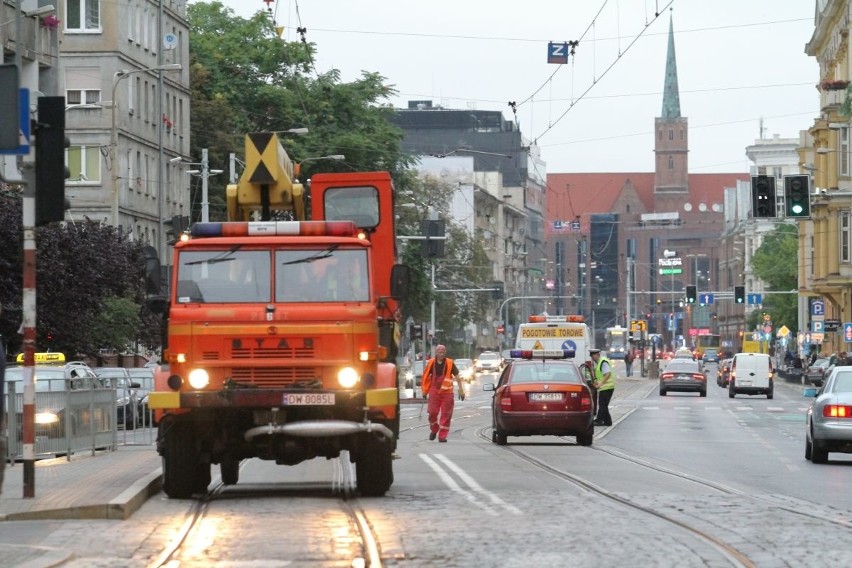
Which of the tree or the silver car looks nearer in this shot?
the silver car

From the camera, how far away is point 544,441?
34438 millimetres

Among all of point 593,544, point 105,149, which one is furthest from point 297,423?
point 105,149

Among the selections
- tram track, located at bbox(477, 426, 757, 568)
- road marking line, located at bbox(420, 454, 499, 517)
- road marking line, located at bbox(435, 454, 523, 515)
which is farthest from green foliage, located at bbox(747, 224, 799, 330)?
tram track, located at bbox(477, 426, 757, 568)

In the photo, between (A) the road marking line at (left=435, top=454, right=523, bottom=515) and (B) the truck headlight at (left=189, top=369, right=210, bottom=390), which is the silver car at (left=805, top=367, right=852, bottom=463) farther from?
(B) the truck headlight at (left=189, top=369, right=210, bottom=390)

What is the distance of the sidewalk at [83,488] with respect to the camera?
15.6 meters

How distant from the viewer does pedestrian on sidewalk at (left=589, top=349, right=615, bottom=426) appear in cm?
4094

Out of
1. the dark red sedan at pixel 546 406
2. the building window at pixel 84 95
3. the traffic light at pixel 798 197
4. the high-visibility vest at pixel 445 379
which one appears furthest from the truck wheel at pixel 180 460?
the building window at pixel 84 95

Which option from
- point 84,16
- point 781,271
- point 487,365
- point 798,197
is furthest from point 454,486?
point 781,271

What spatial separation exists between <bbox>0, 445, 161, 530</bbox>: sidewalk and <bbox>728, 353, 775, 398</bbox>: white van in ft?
160

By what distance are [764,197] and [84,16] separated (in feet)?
115

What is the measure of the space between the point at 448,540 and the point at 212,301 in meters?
5.50

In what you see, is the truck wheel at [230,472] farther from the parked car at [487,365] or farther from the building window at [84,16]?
the parked car at [487,365]

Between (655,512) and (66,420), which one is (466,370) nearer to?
(66,420)

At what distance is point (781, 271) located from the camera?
437 feet
